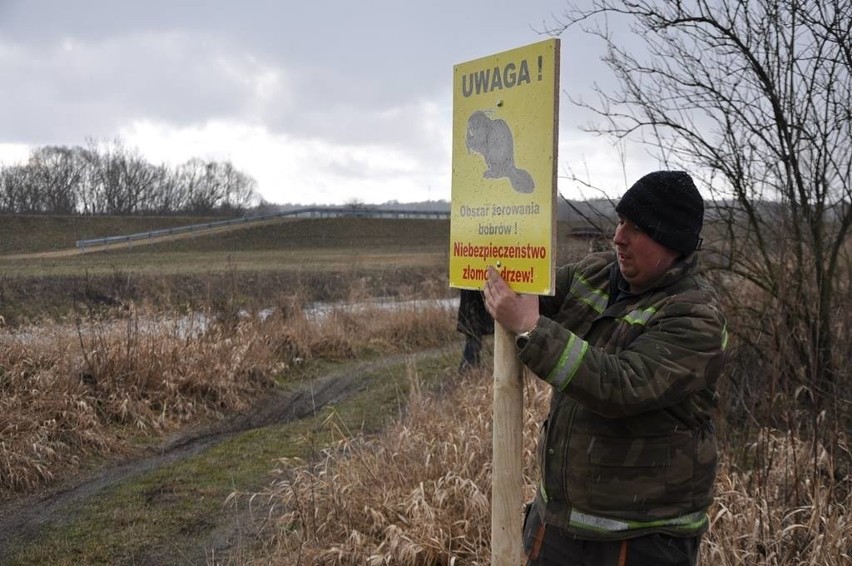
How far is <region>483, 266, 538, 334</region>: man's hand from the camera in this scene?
7.65 ft

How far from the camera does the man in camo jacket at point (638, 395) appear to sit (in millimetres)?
2174

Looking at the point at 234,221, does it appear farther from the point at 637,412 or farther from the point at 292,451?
the point at 637,412

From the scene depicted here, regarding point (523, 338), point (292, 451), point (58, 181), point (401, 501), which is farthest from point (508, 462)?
point (58, 181)

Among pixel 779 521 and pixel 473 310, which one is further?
pixel 779 521

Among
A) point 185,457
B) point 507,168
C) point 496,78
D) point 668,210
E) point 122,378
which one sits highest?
point 496,78

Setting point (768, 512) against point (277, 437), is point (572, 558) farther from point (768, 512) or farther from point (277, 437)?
point (277, 437)

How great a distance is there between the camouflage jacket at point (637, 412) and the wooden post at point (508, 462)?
14cm

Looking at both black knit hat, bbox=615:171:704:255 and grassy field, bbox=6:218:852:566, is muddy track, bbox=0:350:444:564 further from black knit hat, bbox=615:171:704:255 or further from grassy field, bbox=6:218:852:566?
black knit hat, bbox=615:171:704:255

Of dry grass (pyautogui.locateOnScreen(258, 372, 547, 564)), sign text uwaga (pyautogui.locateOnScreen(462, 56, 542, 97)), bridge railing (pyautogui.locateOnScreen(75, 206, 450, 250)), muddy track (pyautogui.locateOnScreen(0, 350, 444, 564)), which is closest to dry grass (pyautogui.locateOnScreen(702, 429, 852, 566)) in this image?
dry grass (pyautogui.locateOnScreen(258, 372, 547, 564))

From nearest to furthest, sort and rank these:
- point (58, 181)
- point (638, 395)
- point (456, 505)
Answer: point (638, 395)
point (456, 505)
point (58, 181)

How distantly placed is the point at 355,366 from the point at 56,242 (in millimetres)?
15760

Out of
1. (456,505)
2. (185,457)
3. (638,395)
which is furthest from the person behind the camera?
(185,457)

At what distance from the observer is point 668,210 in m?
2.35

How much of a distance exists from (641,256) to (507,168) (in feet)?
1.71
